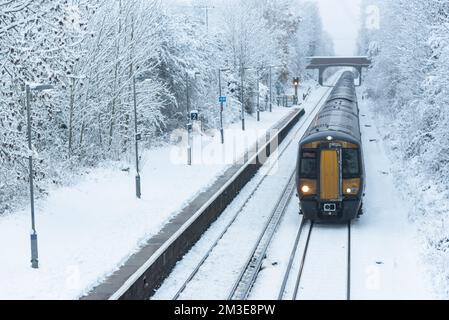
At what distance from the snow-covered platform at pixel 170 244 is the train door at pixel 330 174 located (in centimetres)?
385

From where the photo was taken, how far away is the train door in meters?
19.9

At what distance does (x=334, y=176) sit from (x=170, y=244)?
5.86 metres

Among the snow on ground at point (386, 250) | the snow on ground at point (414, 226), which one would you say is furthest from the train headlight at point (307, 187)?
the snow on ground at point (414, 226)

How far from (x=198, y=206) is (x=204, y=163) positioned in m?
9.79

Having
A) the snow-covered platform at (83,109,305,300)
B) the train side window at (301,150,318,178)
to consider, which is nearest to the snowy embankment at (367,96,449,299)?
the train side window at (301,150,318,178)

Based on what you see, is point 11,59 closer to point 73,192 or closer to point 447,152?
point 73,192

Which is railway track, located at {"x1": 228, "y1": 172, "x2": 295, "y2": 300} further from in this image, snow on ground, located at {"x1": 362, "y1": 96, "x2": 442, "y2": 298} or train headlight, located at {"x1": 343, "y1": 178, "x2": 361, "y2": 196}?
snow on ground, located at {"x1": 362, "y1": 96, "x2": 442, "y2": 298}

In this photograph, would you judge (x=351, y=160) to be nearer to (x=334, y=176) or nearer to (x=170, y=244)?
(x=334, y=176)

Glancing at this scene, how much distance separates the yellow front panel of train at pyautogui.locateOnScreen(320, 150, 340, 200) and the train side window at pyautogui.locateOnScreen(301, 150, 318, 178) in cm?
24

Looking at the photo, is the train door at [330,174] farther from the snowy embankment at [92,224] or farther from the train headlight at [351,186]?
the snowy embankment at [92,224]

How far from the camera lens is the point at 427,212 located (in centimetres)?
2138

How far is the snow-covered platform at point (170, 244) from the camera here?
14117 millimetres
